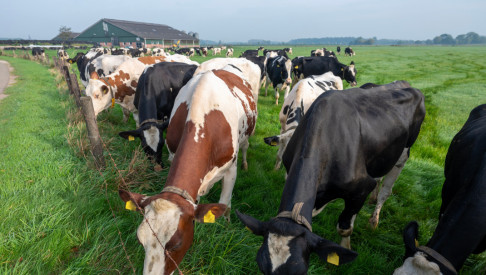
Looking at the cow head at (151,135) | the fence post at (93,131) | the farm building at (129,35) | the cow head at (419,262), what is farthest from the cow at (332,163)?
the farm building at (129,35)

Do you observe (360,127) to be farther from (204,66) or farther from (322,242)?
(204,66)

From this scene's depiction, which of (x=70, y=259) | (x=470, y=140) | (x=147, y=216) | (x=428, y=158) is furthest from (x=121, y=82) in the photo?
(x=428, y=158)

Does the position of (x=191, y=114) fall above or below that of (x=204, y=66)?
below

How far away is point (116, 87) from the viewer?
7.10 m

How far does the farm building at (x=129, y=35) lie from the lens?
64500 mm

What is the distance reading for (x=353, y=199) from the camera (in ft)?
9.18

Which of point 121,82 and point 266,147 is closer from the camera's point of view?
point 266,147

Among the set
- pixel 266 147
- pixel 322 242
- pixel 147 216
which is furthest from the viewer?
pixel 266 147

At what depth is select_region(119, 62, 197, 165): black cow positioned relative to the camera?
172 inches

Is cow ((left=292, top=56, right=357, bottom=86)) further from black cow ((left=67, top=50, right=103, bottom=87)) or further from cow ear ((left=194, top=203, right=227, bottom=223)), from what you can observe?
cow ear ((left=194, top=203, right=227, bottom=223))

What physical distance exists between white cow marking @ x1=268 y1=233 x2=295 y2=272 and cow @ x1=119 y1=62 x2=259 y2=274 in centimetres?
62

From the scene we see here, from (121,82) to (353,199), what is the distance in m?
Result: 6.85

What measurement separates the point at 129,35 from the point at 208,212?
7377 centimetres

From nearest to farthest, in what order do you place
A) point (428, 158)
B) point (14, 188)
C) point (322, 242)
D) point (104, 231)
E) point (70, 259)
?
point (322, 242) < point (70, 259) < point (104, 231) < point (14, 188) < point (428, 158)
